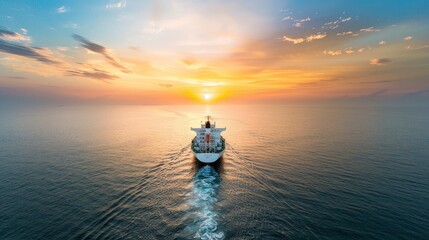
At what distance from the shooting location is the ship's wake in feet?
91.2

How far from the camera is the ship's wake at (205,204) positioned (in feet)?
91.2

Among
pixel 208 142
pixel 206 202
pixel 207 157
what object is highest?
pixel 208 142

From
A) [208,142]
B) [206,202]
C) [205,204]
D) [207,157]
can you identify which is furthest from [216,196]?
[208,142]

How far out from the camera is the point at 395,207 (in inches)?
1377

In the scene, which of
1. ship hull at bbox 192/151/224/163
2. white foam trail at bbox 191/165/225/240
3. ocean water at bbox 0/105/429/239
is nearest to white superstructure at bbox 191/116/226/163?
ship hull at bbox 192/151/224/163

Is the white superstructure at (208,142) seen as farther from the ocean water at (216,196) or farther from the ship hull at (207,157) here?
the ocean water at (216,196)

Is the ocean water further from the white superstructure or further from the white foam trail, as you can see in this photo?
→ the white superstructure

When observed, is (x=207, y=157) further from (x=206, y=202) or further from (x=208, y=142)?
(x=206, y=202)

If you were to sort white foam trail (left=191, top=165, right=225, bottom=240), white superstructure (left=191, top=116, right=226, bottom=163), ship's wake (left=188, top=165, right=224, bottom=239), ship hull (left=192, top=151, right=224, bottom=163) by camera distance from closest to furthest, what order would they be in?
white foam trail (left=191, top=165, right=225, bottom=240) < ship's wake (left=188, top=165, right=224, bottom=239) < ship hull (left=192, top=151, right=224, bottom=163) < white superstructure (left=191, top=116, right=226, bottom=163)

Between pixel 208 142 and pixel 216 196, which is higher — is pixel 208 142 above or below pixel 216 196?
above

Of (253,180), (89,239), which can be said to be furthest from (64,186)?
(253,180)

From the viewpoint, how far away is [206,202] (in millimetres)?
36344

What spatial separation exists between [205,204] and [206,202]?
2.71ft

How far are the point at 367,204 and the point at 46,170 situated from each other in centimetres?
7720
